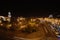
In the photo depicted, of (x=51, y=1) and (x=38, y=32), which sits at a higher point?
(x=51, y=1)

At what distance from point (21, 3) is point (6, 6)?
13 cm

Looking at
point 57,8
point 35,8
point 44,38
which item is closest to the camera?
point 44,38

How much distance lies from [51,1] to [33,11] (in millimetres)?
198

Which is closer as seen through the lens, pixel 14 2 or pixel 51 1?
pixel 14 2

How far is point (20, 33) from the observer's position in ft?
2.17

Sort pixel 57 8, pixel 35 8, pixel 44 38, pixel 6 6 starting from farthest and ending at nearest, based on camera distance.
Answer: pixel 57 8 < pixel 35 8 < pixel 6 6 < pixel 44 38

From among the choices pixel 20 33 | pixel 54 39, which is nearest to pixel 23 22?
pixel 20 33

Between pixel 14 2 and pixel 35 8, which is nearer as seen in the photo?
pixel 14 2

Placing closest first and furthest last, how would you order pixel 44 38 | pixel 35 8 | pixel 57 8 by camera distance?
pixel 44 38 < pixel 35 8 < pixel 57 8

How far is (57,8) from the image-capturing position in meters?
1.31

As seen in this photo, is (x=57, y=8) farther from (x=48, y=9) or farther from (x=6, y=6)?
(x=6, y=6)

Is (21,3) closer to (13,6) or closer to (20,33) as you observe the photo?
(13,6)

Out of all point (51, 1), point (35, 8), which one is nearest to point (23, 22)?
point (35, 8)

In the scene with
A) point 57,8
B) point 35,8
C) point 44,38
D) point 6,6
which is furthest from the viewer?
point 57,8
